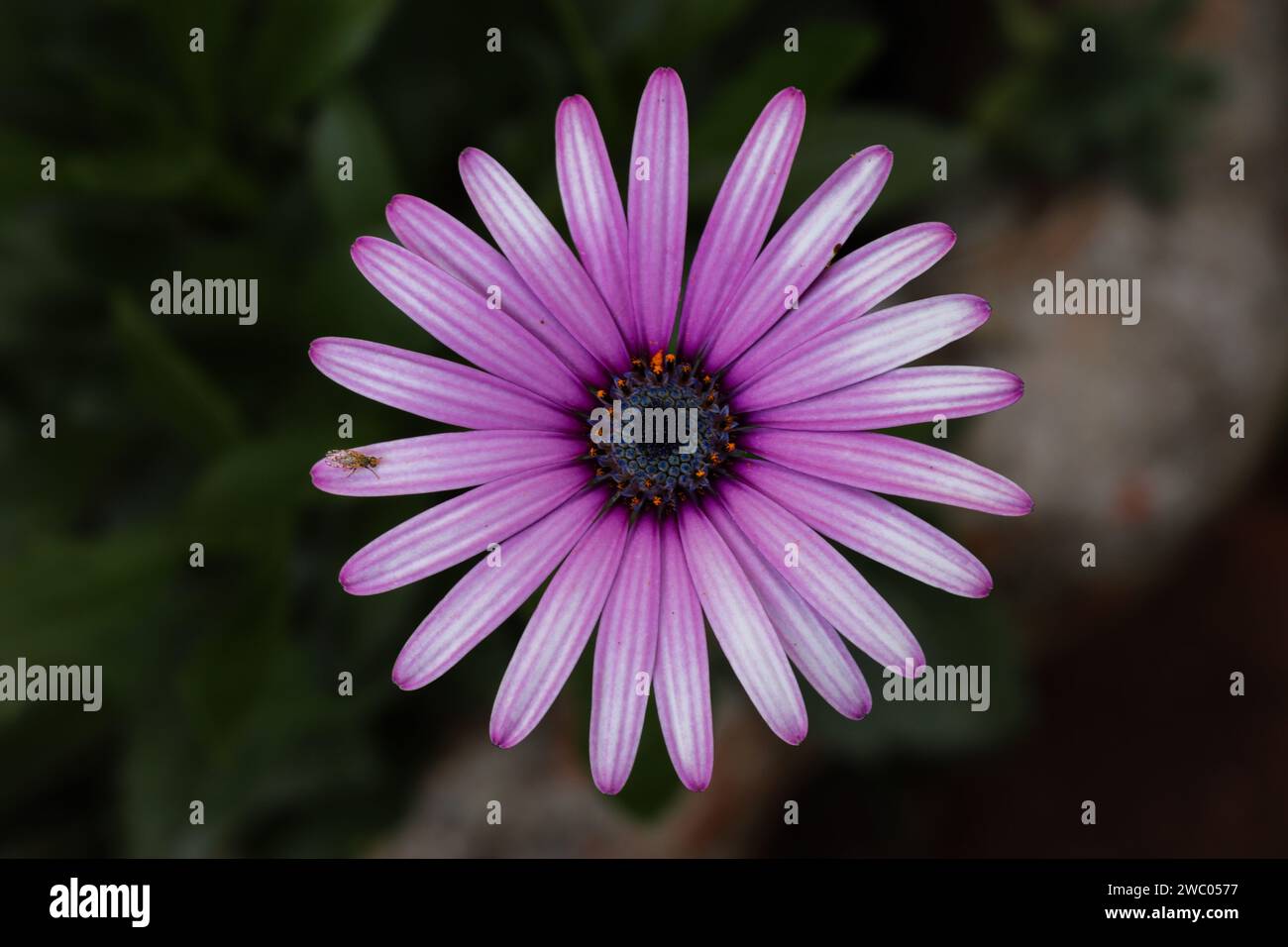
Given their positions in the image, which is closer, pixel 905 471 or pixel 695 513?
pixel 905 471

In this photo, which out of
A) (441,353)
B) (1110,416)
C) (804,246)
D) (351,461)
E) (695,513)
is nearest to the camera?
(351,461)

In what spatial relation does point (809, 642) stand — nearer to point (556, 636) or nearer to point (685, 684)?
point (685, 684)

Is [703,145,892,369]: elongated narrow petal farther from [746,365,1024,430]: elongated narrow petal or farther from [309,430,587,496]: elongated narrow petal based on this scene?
[309,430,587,496]: elongated narrow petal

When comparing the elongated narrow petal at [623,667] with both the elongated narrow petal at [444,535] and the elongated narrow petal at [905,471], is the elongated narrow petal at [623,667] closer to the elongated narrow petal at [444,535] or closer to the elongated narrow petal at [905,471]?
the elongated narrow petal at [444,535]

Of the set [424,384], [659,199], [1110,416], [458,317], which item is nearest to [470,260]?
[458,317]

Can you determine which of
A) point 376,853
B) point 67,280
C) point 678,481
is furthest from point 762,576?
point 67,280

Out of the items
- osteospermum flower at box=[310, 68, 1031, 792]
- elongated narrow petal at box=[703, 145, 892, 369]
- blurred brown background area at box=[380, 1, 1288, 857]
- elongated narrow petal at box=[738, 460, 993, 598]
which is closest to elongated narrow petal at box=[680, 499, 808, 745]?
osteospermum flower at box=[310, 68, 1031, 792]

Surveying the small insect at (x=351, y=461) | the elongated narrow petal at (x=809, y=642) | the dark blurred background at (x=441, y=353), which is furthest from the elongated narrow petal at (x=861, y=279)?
the dark blurred background at (x=441, y=353)
